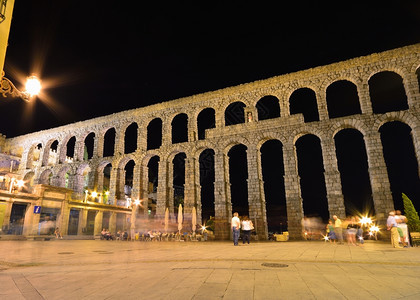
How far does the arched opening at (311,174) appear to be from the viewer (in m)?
45.2

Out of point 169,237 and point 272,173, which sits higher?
point 272,173

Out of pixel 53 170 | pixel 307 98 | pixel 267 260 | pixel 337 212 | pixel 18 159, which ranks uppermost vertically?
pixel 307 98

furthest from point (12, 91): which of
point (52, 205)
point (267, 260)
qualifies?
point (52, 205)

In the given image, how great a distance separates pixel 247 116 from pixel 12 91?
23825 millimetres

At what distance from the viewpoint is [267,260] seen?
339 inches

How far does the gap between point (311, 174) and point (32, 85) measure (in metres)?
43.7

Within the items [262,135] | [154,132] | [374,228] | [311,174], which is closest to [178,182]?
[154,132]

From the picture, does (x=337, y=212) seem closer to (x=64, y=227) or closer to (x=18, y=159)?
(x=64, y=227)

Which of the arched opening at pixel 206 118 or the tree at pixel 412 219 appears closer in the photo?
the tree at pixel 412 219

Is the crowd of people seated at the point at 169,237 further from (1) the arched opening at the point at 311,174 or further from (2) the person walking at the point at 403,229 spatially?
(1) the arched opening at the point at 311,174

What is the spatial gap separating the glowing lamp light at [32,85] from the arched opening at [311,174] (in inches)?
1626

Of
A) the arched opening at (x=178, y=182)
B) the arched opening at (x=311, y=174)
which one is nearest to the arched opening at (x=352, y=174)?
the arched opening at (x=311, y=174)

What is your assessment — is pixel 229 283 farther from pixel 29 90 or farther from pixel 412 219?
pixel 412 219

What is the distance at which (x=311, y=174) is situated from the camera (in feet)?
149
